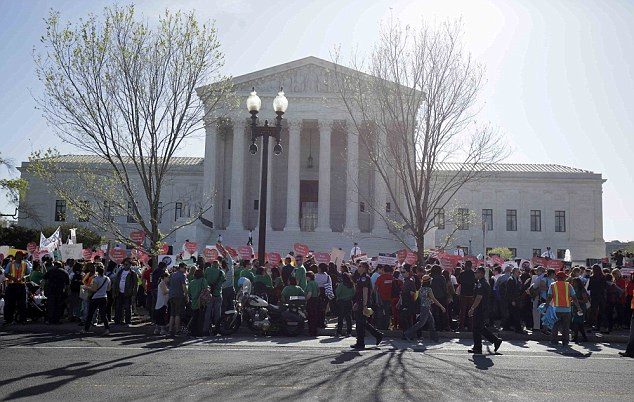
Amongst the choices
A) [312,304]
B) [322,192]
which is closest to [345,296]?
[312,304]

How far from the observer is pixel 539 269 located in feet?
57.3

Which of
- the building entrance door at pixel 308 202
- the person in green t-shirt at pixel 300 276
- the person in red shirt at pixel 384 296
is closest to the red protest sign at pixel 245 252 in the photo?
the person in green t-shirt at pixel 300 276

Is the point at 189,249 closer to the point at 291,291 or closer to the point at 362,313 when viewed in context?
the point at 291,291

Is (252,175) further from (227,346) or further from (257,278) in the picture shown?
(227,346)

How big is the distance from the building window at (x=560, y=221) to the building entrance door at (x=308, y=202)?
2694cm

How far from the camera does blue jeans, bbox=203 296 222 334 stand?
50.9 feet

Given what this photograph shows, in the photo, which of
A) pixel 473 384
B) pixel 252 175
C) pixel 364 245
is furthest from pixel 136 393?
pixel 252 175

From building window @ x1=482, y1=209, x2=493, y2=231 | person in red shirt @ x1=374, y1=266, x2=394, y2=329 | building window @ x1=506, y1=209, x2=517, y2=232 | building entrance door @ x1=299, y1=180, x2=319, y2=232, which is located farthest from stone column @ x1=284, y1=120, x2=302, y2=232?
person in red shirt @ x1=374, y1=266, x2=394, y2=329

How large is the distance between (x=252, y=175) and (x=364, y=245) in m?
13.1

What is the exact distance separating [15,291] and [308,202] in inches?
1489

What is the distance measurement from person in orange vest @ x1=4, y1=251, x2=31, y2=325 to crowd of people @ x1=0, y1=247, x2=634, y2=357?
3cm

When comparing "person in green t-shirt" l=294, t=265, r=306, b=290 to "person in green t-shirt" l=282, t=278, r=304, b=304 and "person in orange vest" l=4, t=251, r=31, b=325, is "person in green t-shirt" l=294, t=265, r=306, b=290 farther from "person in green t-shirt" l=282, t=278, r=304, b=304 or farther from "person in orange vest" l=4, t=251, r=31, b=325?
"person in orange vest" l=4, t=251, r=31, b=325

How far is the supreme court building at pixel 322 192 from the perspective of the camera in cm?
4550

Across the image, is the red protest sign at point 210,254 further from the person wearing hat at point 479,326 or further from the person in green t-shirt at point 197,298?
the person wearing hat at point 479,326
